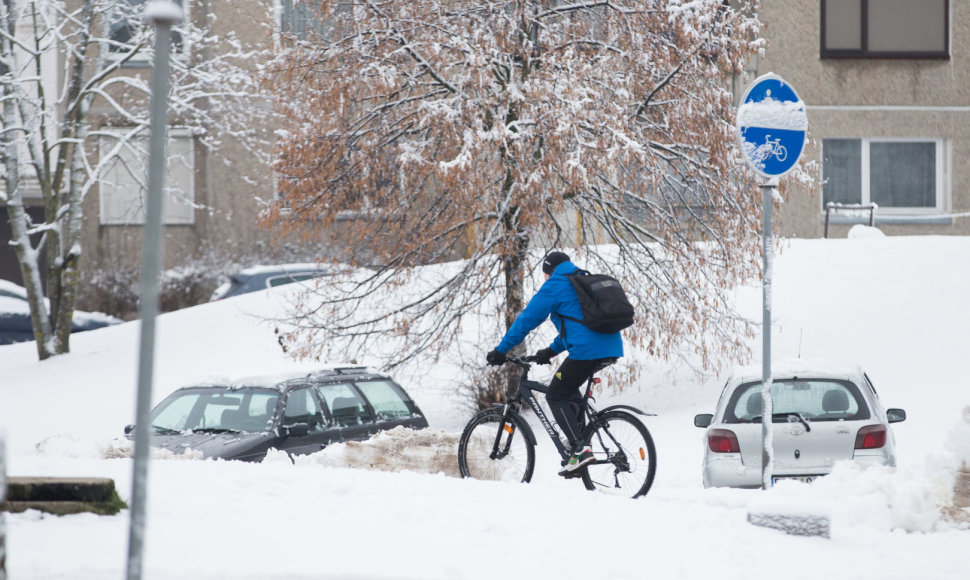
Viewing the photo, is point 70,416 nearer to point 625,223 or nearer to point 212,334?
point 212,334

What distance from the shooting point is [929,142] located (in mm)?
25391

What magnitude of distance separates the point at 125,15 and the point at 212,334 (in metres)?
5.53

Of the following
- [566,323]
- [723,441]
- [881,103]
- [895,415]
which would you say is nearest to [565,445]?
[566,323]

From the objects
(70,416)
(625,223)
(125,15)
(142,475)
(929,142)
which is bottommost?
(70,416)

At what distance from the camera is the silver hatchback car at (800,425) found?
8.84 metres

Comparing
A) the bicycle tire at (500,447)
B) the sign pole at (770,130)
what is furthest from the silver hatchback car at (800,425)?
the bicycle tire at (500,447)

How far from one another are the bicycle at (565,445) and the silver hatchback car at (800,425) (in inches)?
50.3

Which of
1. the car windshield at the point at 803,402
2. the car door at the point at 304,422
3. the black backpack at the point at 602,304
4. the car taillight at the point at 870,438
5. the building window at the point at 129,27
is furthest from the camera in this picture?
the building window at the point at 129,27

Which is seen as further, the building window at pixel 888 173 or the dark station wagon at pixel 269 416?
the building window at pixel 888 173

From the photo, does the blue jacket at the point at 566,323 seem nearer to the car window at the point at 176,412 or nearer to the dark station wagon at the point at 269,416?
the dark station wagon at the point at 269,416

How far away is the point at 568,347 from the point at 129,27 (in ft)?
62.5

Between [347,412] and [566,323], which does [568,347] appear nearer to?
[566,323]

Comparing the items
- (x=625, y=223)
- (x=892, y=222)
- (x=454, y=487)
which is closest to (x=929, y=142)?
(x=892, y=222)

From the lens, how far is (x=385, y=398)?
38.8 ft
